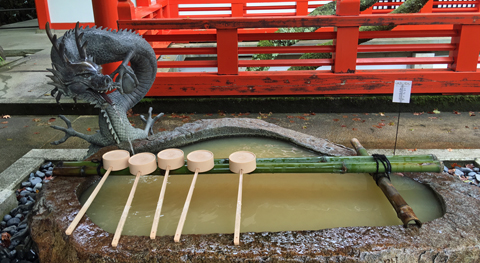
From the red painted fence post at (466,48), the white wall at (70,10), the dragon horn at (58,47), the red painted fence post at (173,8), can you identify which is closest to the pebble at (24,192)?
the dragon horn at (58,47)

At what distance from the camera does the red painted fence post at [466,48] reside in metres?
4.94

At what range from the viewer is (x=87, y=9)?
34.6 ft

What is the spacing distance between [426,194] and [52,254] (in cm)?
239

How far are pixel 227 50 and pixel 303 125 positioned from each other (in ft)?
4.98

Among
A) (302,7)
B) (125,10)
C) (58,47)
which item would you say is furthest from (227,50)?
(302,7)

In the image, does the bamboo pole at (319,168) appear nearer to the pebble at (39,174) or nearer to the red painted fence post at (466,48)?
the pebble at (39,174)

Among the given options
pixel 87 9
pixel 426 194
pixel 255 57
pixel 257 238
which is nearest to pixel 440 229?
pixel 426 194

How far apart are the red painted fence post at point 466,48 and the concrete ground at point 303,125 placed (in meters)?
0.70

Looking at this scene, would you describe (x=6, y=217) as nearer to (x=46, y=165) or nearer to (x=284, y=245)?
(x=46, y=165)

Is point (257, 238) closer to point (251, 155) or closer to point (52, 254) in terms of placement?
point (251, 155)

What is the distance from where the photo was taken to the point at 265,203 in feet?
8.04

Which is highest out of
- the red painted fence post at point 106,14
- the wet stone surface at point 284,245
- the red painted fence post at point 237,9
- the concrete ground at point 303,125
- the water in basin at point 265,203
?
the red painted fence post at point 237,9

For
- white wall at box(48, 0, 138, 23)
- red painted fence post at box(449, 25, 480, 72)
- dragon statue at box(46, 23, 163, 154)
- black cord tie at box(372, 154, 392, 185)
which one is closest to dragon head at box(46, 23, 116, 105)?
dragon statue at box(46, 23, 163, 154)

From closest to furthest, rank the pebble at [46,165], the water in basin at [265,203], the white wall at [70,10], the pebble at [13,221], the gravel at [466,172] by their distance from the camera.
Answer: the water in basin at [265,203], the pebble at [13,221], the gravel at [466,172], the pebble at [46,165], the white wall at [70,10]
